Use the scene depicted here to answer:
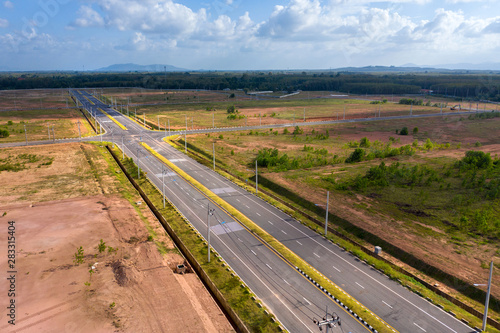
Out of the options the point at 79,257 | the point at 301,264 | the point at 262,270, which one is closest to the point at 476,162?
the point at 301,264

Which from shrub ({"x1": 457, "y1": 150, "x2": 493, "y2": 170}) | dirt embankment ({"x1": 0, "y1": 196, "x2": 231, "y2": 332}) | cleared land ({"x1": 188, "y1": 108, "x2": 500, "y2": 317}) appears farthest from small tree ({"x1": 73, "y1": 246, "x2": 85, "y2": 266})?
shrub ({"x1": 457, "y1": 150, "x2": 493, "y2": 170})

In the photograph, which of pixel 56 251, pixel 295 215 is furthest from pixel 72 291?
pixel 295 215

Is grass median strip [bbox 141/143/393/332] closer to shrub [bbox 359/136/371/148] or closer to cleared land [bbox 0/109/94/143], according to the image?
shrub [bbox 359/136/371/148]

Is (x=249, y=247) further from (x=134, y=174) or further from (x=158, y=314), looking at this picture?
(x=134, y=174)

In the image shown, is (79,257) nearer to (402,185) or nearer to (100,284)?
(100,284)

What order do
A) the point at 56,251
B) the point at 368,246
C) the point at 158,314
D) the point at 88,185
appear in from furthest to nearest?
the point at 88,185 < the point at 368,246 < the point at 56,251 < the point at 158,314
